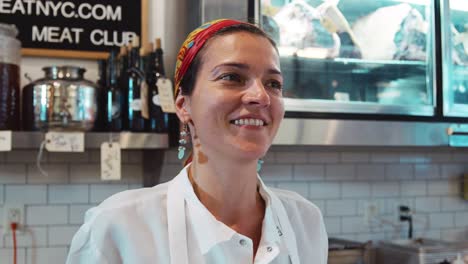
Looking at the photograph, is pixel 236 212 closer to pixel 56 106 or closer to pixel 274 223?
pixel 274 223

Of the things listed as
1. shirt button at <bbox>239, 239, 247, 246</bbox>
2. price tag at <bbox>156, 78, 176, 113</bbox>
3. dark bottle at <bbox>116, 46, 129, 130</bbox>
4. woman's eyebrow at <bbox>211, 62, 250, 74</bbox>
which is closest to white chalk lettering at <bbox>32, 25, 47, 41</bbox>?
dark bottle at <bbox>116, 46, 129, 130</bbox>

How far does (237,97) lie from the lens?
1093mm

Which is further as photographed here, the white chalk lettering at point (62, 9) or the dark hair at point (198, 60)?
the white chalk lettering at point (62, 9)

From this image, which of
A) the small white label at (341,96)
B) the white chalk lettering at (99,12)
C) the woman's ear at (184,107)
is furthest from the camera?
the white chalk lettering at (99,12)

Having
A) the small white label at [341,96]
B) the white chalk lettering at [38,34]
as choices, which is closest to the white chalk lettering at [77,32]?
the white chalk lettering at [38,34]

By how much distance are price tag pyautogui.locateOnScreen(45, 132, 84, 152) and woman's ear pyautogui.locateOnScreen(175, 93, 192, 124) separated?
0.72m

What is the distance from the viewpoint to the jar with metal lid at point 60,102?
1.85m

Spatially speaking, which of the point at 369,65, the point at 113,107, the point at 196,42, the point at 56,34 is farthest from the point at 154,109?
the point at 369,65

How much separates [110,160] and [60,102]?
0.88 feet

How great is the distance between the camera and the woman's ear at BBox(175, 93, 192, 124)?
1.20 metres

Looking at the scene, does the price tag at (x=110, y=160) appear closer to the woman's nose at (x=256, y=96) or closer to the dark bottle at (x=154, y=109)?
the dark bottle at (x=154, y=109)

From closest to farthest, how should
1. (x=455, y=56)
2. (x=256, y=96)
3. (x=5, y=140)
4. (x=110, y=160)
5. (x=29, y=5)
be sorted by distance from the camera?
(x=256, y=96) < (x=5, y=140) < (x=110, y=160) < (x=29, y=5) < (x=455, y=56)

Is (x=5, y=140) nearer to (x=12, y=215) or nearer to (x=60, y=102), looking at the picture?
(x=60, y=102)

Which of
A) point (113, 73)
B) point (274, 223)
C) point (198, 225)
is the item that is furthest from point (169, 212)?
point (113, 73)
